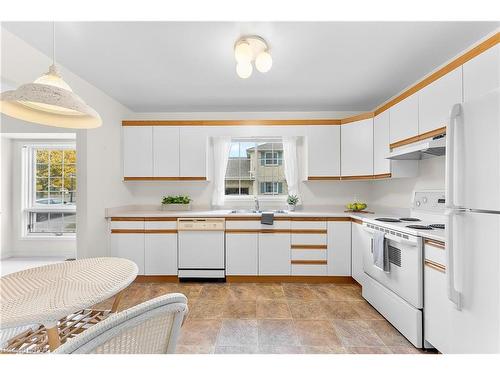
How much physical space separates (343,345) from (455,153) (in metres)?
1.58

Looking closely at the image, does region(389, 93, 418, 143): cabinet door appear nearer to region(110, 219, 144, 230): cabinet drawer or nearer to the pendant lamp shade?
the pendant lamp shade

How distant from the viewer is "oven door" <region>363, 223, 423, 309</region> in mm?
1813

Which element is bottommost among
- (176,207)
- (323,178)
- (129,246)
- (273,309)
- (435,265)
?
(273,309)

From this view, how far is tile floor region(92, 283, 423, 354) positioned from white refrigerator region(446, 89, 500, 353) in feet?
2.52

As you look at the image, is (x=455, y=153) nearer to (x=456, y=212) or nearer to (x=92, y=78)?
(x=456, y=212)

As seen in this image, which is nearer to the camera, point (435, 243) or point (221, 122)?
point (435, 243)

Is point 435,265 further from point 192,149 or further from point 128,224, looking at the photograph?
point 128,224

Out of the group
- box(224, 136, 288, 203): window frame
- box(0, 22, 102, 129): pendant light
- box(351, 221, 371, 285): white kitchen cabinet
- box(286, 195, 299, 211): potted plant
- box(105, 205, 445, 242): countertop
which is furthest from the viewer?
box(224, 136, 288, 203): window frame

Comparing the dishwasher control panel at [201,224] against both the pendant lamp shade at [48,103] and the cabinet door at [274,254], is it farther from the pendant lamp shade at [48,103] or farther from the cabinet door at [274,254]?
the pendant lamp shade at [48,103]

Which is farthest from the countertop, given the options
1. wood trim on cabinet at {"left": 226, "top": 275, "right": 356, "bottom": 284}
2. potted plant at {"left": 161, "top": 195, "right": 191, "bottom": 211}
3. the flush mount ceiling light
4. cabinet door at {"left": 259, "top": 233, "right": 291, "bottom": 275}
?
the flush mount ceiling light

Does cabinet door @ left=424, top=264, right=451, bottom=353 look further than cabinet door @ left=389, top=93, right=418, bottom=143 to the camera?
No

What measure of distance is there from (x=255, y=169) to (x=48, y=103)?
117 inches

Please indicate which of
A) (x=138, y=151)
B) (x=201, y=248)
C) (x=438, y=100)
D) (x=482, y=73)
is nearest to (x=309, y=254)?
(x=201, y=248)

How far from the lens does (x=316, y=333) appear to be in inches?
79.0
